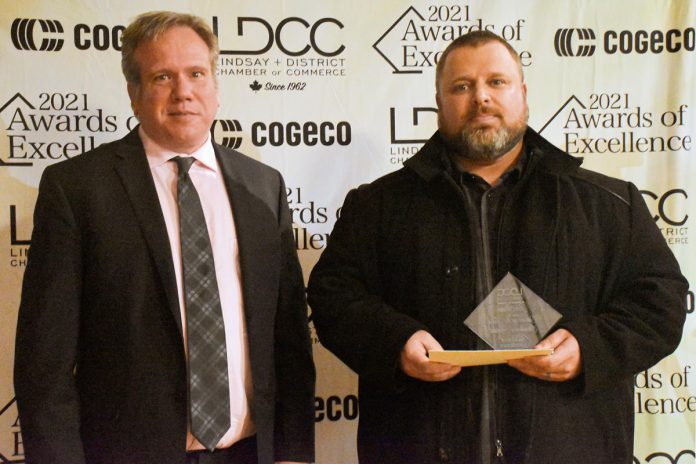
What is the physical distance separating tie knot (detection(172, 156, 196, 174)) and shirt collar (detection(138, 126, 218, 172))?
1.0 inches

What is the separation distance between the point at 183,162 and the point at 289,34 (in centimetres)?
98

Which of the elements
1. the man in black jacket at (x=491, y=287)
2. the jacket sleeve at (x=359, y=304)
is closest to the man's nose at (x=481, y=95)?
the man in black jacket at (x=491, y=287)

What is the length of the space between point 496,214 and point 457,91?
40 centimetres

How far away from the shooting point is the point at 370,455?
220cm

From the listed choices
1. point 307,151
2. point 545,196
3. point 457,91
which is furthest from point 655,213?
point 307,151

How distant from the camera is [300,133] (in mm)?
2816

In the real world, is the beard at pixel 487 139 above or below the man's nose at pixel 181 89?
below

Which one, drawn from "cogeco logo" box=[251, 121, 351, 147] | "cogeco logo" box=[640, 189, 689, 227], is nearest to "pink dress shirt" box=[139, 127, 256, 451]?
"cogeco logo" box=[251, 121, 351, 147]

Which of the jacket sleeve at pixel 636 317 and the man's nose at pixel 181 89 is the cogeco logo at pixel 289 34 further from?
the jacket sleeve at pixel 636 317

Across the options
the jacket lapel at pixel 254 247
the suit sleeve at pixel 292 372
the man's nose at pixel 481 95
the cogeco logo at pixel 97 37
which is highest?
the cogeco logo at pixel 97 37

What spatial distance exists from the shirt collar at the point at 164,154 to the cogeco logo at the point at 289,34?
774 mm

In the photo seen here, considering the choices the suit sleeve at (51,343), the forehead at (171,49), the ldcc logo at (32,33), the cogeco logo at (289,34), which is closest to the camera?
the suit sleeve at (51,343)

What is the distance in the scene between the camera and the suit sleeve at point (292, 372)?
2129 millimetres

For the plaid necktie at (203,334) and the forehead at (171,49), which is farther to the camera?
the forehead at (171,49)
